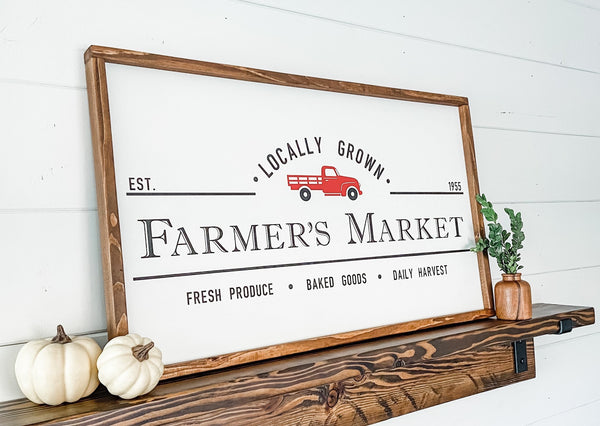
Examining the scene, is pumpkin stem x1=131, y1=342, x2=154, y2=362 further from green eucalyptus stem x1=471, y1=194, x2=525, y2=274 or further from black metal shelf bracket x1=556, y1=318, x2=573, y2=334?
black metal shelf bracket x1=556, y1=318, x2=573, y2=334

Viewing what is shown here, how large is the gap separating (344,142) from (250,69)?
0.92 ft

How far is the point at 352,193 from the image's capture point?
1.37m

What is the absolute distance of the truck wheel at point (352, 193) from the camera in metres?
1.36

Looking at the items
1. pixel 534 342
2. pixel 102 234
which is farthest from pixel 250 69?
pixel 534 342

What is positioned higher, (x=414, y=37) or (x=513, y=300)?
(x=414, y=37)

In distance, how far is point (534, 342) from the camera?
1722mm

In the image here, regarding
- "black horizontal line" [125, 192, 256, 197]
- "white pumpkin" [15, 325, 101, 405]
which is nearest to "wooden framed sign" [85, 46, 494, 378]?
"black horizontal line" [125, 192, 256, 197]

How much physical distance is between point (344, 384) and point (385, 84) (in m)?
0.75

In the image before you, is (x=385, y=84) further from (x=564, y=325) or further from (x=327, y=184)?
(x=564, y=325)

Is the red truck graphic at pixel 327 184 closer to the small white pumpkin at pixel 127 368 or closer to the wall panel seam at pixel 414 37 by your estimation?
the wall panel seam at pixel 414 37

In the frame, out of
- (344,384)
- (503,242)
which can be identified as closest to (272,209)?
(344,384)

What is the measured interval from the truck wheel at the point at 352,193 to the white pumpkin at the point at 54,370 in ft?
2.16

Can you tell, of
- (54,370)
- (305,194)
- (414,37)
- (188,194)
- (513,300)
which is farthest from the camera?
(414,37)

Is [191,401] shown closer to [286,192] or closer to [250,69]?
[286,192]
